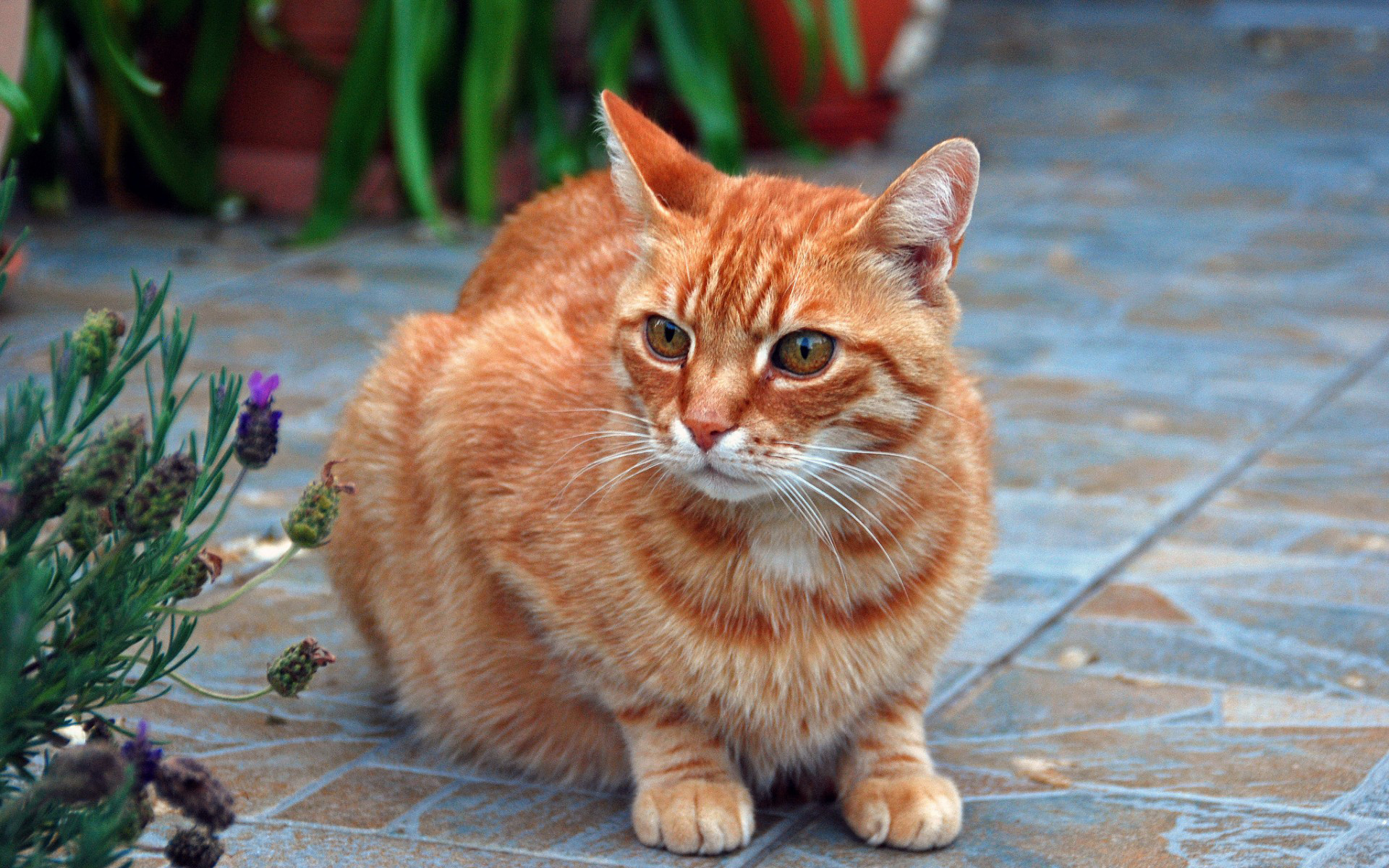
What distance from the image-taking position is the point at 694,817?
224cm

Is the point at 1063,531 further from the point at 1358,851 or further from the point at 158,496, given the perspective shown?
the point at 158,496

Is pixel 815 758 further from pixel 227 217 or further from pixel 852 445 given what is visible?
pixel 227 217

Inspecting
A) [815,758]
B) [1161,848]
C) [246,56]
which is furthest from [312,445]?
[246,56]

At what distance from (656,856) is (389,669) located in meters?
0.68

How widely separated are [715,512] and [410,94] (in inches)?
152

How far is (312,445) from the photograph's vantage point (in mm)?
4004

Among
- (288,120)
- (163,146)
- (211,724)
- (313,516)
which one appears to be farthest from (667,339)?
(288,120)

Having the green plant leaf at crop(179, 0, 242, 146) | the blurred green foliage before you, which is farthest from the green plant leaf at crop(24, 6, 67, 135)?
the green plant leaf at crop(179, 0, 242, 146)

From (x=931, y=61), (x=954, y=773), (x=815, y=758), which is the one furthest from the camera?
(x=931, y=61)

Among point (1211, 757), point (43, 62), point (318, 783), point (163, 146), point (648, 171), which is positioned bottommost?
point (163, 146)

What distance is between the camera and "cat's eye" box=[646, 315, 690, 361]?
221 cm

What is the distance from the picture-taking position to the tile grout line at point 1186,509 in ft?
9.62

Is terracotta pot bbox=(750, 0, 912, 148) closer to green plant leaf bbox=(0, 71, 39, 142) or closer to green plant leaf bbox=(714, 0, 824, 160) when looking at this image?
green plant leaf bbox=(714, 0, 824, 160)

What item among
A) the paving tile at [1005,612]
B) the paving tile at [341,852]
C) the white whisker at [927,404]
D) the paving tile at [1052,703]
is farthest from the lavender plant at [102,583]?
the paving tile at [1005,612]
